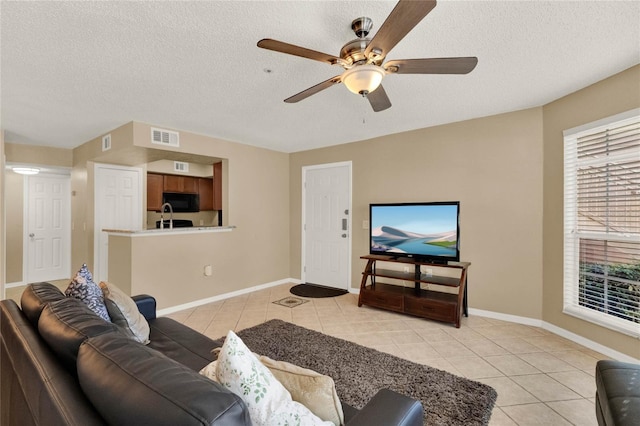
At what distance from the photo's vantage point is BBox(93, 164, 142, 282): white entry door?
4.61m

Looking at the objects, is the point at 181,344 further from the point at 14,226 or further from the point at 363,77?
the point at 14,226

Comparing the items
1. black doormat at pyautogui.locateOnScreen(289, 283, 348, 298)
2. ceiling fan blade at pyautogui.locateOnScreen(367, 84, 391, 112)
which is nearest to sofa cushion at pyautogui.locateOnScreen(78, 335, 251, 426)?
ceiling fan blade at pyautogui.locateOnScreen(367, 84, 391, 112)

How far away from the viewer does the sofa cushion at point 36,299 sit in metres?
1.37

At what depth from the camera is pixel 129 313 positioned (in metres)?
1.84

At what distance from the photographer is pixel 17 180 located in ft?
16.9

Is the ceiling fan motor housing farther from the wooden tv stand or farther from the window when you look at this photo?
the wooden tv stand

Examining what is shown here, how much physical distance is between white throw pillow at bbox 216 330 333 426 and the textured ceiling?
1750 mm

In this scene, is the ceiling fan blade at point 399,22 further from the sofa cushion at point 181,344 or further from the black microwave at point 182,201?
the black microwave at point 182,201

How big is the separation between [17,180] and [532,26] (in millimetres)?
7395

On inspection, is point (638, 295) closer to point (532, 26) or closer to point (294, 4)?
point (532, 26)

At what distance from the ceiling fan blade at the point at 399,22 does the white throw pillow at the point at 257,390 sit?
4.88 ft

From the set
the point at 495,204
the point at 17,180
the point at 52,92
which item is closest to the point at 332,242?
the point at 495,204

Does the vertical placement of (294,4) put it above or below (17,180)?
above

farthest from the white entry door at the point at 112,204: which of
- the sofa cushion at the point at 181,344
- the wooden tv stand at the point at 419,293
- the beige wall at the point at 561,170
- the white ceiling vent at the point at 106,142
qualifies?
the beige wall at the point at 561,170
